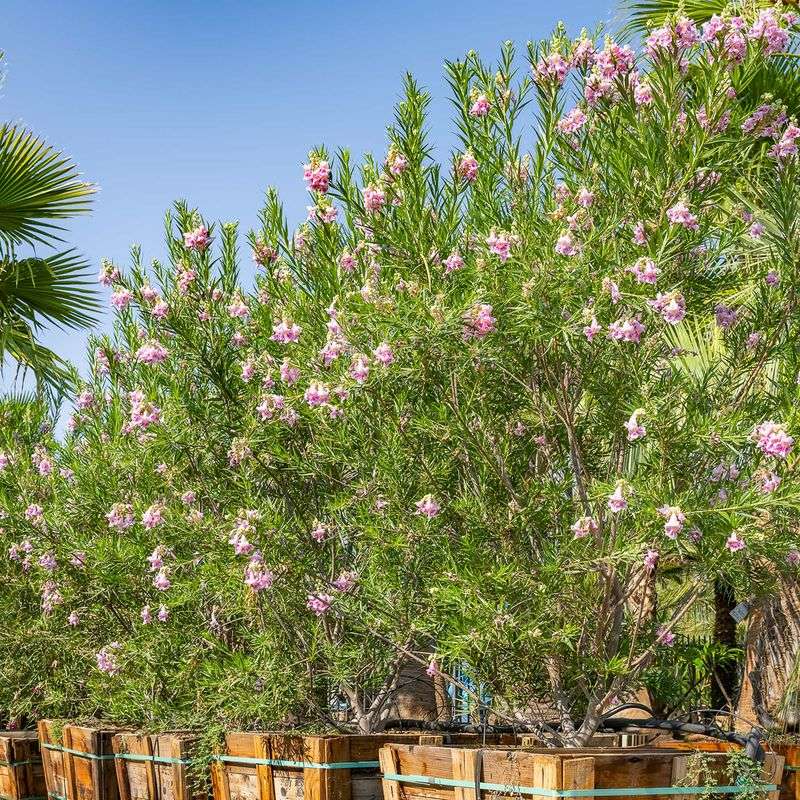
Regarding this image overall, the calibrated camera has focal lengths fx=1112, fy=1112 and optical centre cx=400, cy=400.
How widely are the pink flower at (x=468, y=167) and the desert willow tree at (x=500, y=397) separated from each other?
0.02 m

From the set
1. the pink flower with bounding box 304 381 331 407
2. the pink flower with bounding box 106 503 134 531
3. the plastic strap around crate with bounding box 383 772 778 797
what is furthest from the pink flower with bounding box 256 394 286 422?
the plastic strap around crate with bounding box 383 772 778 797

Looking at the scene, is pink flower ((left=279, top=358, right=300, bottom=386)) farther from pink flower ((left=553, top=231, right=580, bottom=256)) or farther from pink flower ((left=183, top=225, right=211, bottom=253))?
pink flower ((left=553, top=231, right=580, bottom=256))

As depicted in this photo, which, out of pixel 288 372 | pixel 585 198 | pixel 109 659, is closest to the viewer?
pixel 585 198

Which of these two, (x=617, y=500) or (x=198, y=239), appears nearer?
(x=617, y=500)

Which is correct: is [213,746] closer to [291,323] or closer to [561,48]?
[291,323]

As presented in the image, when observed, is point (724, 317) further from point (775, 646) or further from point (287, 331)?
point (775, 646)

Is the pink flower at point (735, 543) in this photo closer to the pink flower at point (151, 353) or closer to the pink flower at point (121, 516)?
the pink flower at point (151, 353)

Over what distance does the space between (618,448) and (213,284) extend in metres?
2.81

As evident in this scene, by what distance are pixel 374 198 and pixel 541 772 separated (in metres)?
2.87

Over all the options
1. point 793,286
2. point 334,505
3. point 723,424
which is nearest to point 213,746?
point 334,505

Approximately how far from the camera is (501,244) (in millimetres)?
5125

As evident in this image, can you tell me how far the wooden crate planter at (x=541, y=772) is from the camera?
482 centimetres

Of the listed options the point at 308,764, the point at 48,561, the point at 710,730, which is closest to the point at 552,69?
the point at 710,730

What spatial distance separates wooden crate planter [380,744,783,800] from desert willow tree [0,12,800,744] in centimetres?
46
